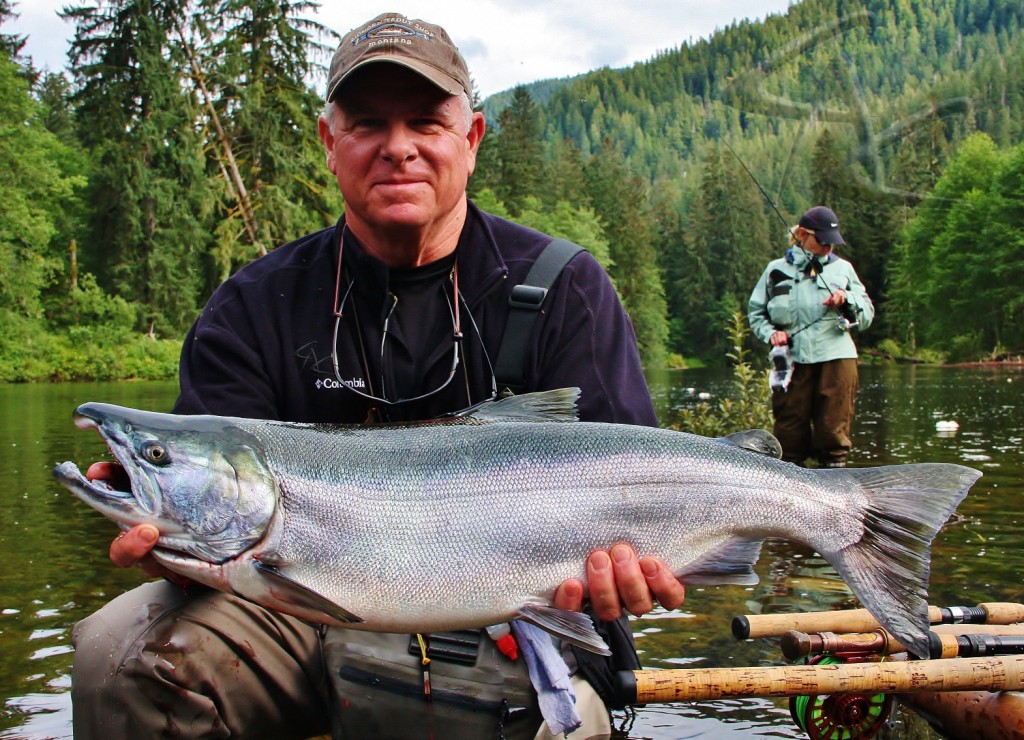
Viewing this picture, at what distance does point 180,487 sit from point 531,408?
1055 mm

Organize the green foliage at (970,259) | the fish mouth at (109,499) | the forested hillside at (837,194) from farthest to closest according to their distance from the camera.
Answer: the forested hillside at (837,194)
the green foliage at (970,259)
the fish mouth at (109,499)

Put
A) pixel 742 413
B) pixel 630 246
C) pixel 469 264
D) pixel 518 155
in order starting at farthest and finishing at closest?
pixel 630 246 < pixel 518 155 < pixel 742 413 < pixel 469 264

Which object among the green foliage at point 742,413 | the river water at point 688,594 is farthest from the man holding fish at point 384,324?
the green foliage at point 742,413

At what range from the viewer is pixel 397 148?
11.0 ft

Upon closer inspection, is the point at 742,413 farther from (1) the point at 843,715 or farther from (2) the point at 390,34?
(2) the point at 390,34

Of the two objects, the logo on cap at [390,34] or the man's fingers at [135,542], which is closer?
the man's fingers at [135,542]

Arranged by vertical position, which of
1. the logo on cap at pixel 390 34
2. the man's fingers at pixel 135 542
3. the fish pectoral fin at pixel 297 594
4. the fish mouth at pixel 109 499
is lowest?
the fish pectoral fin at pixel 297 594

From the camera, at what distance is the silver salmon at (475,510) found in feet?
8.51

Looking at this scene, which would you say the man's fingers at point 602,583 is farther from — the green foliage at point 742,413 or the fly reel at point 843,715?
the green foliage at point 742,413

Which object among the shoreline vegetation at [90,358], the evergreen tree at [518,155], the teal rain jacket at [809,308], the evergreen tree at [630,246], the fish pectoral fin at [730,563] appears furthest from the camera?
the evergreen tree at [630,246]

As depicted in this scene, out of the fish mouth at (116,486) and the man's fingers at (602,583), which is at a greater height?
the fish mouth at (116,486)

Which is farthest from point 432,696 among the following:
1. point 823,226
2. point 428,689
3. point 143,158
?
point 143,158

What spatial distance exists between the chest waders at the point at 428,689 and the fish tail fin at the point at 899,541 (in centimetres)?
104

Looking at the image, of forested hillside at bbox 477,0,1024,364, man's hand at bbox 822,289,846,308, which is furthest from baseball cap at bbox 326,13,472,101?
forested hillside at bbox 477,0,1024,364
